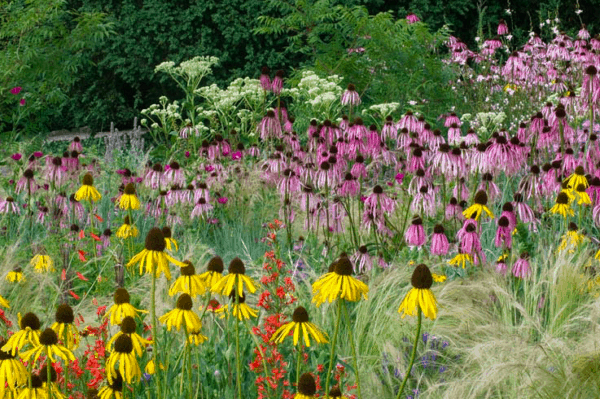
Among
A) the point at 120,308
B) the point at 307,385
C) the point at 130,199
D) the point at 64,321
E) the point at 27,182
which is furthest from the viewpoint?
the point at 27,182

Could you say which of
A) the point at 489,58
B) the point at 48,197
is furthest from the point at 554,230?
the point at 489,58

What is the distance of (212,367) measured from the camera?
2.75 m

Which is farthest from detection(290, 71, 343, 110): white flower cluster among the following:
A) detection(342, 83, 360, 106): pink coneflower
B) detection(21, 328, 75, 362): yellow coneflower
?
detection(21, 328, 75, 362): yellow coneflower

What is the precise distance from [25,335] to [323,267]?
2.68m

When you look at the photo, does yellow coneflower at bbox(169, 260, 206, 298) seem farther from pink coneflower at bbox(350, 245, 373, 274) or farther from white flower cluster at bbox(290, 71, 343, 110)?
white flower cluster at bbox(290, 71, 343, 110)

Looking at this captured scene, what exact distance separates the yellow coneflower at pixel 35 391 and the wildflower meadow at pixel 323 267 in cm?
2

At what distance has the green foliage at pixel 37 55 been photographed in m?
8.84

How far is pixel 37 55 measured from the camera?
29.3ft

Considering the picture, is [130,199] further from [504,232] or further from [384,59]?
[384,59]

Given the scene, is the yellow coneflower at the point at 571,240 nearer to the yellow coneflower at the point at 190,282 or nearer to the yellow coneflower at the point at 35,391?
the yellow coneflower at the point at 190,282

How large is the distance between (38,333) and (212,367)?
33.0 inches

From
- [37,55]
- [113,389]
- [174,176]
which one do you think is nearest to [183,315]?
[113,389]

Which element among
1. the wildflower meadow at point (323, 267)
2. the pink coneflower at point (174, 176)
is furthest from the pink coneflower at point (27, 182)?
the pink coneflower at point (174, 176)

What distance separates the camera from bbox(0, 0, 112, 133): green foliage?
348 inches
